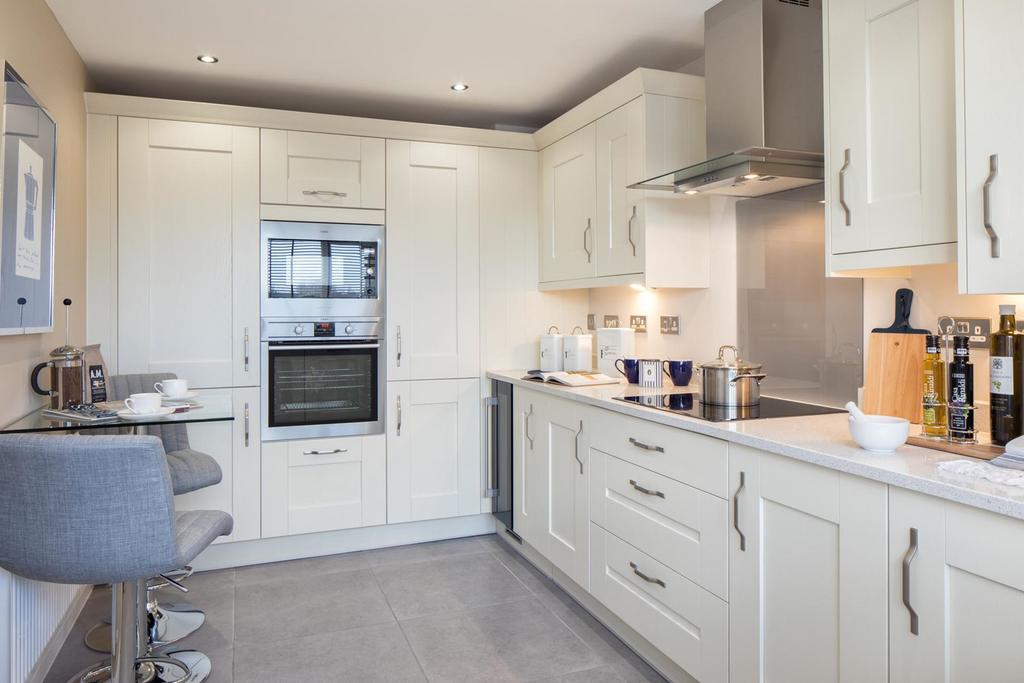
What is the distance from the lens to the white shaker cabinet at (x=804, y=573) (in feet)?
4.98

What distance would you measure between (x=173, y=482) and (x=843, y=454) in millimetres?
2407

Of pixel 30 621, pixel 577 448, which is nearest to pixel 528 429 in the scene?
pixel 577 448

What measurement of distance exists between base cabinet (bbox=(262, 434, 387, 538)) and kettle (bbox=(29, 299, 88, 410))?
110 centimetres

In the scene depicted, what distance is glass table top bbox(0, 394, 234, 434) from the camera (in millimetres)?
2010

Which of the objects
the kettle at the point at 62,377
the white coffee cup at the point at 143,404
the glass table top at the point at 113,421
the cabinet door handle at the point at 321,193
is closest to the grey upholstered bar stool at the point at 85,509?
the glass table top at the point at 113,421

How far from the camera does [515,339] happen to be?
12.9 feet

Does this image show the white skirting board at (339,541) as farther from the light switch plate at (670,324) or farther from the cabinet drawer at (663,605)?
the light switch plate at (670,324)

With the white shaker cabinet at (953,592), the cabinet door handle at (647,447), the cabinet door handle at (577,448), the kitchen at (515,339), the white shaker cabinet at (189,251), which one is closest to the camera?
the white shaker cabinet at (953,592)

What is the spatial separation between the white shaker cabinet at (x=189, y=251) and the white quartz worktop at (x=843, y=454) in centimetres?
193

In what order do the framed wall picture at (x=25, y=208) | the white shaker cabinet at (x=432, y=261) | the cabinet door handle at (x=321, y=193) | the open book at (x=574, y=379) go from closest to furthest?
the framed wall picture at (x=25, y=208) < the open book at (x=574, y=379) < the cabinet door handle at (x=321, y=193) < the white shaker cabinet at (x=432, y=261)

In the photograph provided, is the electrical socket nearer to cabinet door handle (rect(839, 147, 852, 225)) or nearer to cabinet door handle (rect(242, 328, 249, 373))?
cabinet door handle (rect(839, 147, 852, 225))

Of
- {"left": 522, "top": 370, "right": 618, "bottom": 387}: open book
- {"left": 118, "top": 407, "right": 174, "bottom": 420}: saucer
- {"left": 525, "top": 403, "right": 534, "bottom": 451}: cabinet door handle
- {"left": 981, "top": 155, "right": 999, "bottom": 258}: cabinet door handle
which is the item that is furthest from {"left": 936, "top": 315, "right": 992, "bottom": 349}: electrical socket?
{"left": 118, "top": 407, "right": 174, "bottom": 420}: saucer

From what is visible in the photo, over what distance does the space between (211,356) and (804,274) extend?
2699 mm

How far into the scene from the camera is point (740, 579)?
6.25 ft
